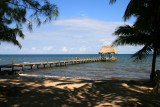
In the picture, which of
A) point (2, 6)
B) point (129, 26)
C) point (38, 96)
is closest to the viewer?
point (2, 6)

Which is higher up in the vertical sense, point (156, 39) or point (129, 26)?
point (129, 26)

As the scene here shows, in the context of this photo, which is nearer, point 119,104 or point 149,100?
point 119,104

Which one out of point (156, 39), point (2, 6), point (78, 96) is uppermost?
point (2, 6)

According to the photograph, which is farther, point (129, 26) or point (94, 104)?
point (129, 26)

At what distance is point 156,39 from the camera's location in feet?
26.7

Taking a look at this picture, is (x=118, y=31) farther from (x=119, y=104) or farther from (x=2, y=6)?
(x=2, y=6)

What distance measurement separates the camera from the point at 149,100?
17.6ft

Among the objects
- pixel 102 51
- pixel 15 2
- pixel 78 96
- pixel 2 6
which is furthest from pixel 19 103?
pixel 102 51

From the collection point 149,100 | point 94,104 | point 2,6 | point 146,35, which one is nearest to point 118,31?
point 146,35

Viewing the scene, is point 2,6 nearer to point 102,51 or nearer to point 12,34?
point 12,34

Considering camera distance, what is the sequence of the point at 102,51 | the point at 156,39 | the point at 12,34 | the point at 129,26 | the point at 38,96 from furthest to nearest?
the point at 102,51 → the point at 129,26 → the point at 156,39 → the point at 12,34 → the point at 38,96

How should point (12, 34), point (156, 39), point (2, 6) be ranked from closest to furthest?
point (2, 6) → point (12, 34) → point (156, 39)

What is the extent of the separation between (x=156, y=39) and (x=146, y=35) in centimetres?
64

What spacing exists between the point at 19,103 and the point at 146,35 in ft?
23.6
